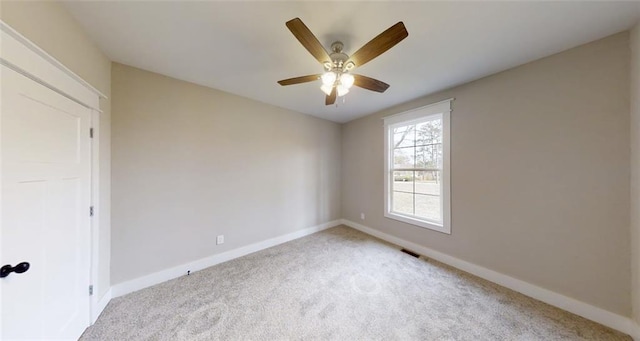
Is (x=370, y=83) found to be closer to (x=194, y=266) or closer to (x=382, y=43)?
(x=382, y=43)

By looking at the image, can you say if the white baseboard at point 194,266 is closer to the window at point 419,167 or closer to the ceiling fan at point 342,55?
the window at point 419,167

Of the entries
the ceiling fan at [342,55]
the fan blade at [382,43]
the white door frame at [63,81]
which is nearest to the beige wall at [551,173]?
the ceiling fan at [342,55]

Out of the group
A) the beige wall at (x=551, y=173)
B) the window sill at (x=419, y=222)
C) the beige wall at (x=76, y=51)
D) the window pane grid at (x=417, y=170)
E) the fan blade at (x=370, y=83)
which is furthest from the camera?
the window pane grid at (x=417, y=170)

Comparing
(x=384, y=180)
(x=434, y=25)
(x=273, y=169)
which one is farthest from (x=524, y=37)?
(x=273, y=169)

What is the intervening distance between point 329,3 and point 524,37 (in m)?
1.72

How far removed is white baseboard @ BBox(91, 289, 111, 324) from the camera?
1.64 m

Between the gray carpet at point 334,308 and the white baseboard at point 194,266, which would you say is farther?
the white baseboard at point 194,266

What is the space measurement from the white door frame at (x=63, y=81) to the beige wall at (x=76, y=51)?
0.08 meters

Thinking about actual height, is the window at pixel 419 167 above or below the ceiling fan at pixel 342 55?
below

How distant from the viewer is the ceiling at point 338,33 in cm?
135

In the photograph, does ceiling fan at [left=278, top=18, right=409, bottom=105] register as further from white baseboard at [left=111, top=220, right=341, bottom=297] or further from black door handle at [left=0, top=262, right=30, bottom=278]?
white baseboard at [left=111, top=220, right=341, bottom=297]

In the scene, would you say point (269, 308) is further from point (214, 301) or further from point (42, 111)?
point (42, 111)

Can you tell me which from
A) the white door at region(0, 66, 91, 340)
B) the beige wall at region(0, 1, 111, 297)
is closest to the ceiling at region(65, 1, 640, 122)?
the beige wall at region(0, 1, 111, 297)

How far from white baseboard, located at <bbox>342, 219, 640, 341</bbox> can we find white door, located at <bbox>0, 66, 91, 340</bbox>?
12.1 feet
